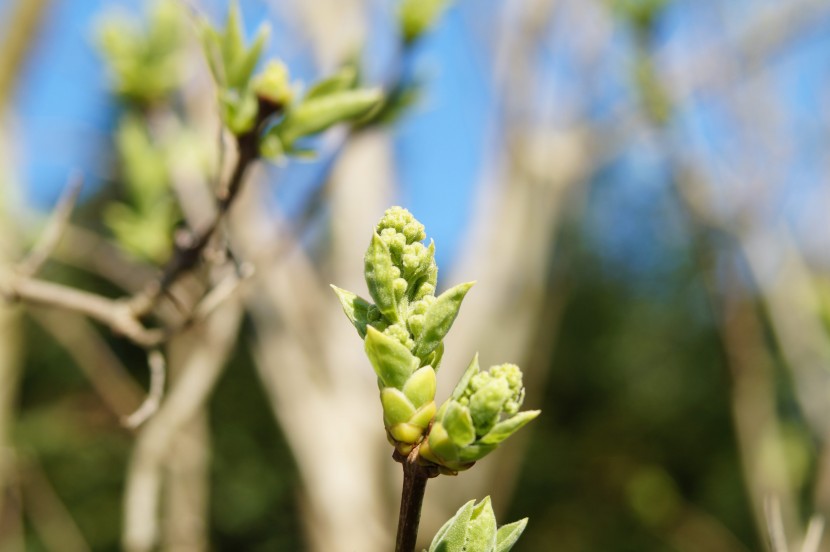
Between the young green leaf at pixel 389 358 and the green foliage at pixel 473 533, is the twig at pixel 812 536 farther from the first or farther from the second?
the young green leaf at pixel 389 358

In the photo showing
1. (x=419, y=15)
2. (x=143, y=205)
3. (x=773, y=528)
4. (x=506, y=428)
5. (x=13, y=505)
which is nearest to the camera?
(x=506, y=428)

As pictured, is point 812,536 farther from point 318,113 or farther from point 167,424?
point 167,424

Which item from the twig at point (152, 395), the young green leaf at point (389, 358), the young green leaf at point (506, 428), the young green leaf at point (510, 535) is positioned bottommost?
the young green leaf at point (510, 535)

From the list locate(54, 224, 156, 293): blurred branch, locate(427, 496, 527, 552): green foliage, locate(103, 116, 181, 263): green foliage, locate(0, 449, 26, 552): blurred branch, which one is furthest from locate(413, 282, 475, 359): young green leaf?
locate(0, 449, 26, 552): blurred branch

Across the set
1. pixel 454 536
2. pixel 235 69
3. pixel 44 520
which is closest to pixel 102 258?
pixel 235 69

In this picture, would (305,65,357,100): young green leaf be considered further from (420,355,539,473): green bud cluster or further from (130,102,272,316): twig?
(420,355,539,473): green bud cluster

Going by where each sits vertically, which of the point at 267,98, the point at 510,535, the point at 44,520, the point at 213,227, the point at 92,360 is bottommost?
the point at 44,520

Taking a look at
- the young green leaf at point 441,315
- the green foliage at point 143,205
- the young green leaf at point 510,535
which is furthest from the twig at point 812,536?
the green foliage at point 143,205

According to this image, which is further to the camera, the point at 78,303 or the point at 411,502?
the point at 78,303
